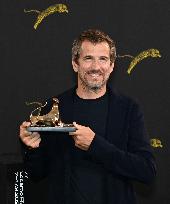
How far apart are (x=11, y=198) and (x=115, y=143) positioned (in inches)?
29.3

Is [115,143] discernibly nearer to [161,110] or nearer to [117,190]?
[117,190]

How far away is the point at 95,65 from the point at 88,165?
390 mm

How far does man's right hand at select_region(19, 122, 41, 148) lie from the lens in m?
Answer: 1.64

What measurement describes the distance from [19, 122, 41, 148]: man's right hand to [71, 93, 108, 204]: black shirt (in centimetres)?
16

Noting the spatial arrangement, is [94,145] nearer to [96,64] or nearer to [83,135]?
[83,135]

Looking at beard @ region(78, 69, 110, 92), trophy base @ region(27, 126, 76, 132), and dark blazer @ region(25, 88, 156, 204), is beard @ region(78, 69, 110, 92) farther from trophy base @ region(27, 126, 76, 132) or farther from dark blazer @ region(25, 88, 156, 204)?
trophy base @ region(27, 126, 76, 132)

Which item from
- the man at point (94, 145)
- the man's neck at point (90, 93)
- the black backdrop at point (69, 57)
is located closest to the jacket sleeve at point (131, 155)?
the man at point (94, 145)

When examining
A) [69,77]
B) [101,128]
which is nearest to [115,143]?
[101,128]

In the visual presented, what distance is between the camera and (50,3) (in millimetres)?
2512

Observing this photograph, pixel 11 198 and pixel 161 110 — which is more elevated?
pixel 161 110

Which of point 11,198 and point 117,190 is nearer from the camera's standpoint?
point 117,190

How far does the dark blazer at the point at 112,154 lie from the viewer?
161 centimetres

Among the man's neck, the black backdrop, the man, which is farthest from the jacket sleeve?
the black backdrop

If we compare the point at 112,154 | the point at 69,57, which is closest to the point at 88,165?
the point at 112,154
